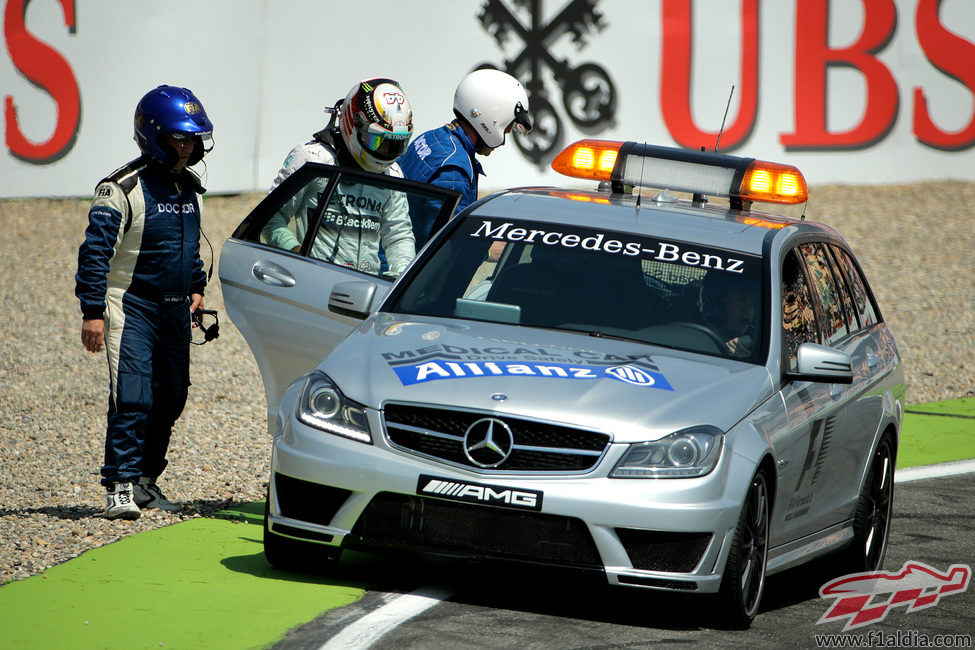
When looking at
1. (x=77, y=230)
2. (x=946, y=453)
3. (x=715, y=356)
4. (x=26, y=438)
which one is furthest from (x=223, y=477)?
(x=77, y=230)

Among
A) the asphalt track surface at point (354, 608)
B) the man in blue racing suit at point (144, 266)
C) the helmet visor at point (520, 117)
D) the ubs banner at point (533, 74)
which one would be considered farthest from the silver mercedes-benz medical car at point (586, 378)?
the ubs banner at point (533, 74)

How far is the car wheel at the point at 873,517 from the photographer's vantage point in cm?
698

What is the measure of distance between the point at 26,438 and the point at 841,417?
5009mm

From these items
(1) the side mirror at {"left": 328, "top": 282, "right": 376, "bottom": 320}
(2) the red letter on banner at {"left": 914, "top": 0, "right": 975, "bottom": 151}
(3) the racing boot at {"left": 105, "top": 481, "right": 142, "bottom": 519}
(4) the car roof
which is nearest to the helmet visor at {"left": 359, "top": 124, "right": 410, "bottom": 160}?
(4) the car roof

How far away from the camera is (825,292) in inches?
276

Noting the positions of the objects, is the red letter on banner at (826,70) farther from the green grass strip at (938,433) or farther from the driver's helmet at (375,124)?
the driver's helmet at (375,124)

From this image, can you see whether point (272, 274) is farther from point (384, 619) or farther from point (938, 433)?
point (938, 433)

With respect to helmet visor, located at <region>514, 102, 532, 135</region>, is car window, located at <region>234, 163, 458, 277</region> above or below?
below

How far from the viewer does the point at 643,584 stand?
5.35m

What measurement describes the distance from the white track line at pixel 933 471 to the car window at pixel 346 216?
3.96 meters

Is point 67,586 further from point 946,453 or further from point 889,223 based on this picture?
point 889,223

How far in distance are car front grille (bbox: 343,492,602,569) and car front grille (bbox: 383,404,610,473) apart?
0.17 m

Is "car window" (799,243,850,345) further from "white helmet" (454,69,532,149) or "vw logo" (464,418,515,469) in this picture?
"white helmet" (454,69,532,149)

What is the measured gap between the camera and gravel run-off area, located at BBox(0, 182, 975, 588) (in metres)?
7.39
